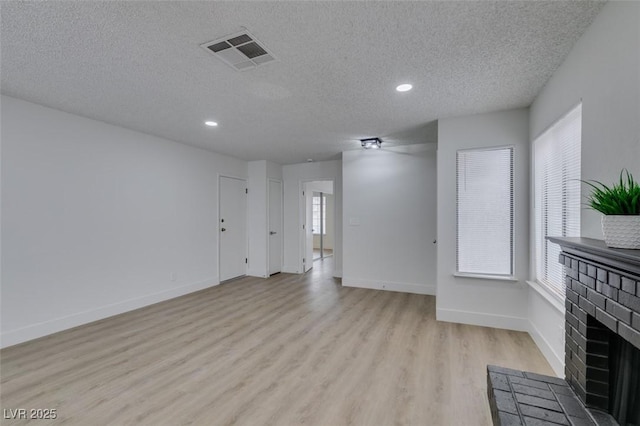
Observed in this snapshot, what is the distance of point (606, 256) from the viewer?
3.77 feet

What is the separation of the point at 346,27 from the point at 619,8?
1433mm

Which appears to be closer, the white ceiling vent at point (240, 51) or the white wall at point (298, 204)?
the white ceiling vent at point (240, 51)

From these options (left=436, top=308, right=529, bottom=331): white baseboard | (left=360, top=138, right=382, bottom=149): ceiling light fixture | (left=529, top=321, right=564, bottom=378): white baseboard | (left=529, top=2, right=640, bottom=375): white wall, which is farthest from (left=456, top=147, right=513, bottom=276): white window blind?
(left=360, top=138, right=382, bottom=149): ceiling light fixture

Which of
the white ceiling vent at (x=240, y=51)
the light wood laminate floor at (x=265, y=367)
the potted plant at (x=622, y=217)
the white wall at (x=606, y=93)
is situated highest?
the white ceiling vent at (x=240, y=51)

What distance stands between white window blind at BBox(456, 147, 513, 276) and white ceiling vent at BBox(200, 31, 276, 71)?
2569mm

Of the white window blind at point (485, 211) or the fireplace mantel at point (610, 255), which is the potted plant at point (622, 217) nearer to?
the fireplace mantel at point (610, 255)

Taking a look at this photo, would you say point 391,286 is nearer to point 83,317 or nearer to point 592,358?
point 592,358

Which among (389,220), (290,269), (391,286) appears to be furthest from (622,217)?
(290,269)

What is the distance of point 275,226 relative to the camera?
6367 millimetres

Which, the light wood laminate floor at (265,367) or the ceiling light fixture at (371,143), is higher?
the ceiling light fixture at (371,143)

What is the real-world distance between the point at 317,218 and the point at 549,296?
24.1 ft

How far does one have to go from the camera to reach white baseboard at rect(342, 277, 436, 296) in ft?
15.5

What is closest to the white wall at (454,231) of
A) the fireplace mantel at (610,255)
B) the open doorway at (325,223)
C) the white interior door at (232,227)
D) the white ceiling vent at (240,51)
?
the fireplace mantel at (610,255)

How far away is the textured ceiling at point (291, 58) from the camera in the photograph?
5.42 feet
